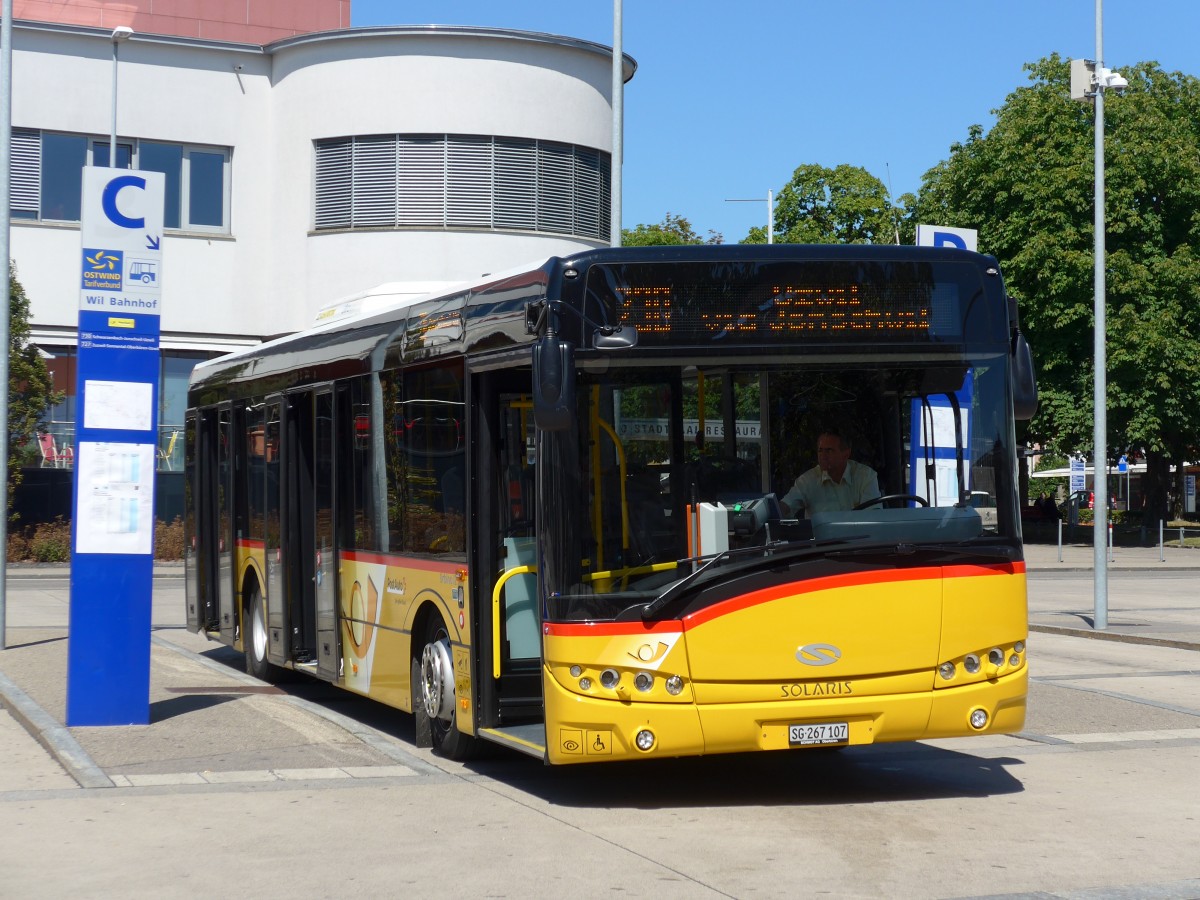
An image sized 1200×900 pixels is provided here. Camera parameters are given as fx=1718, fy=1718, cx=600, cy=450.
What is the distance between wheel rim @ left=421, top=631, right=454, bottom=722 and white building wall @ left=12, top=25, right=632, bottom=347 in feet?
82.9

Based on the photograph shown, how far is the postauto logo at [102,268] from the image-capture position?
11859 mm

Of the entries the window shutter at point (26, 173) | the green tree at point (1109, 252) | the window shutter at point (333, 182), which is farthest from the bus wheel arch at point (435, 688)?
the green tree at point (1109, 252)

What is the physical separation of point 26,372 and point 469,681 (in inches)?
1075

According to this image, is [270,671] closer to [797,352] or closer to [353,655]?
[353,655]

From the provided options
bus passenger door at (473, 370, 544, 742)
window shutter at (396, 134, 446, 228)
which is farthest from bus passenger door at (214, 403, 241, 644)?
window shutter at (396, 134, 446, 228)

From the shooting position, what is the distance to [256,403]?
14.7m

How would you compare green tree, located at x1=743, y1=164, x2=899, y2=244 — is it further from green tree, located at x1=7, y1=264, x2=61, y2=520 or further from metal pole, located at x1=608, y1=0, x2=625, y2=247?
metal pole, located at x1=608, y1=0, x2=625, y2=247

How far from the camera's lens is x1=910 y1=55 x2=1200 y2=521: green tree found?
45.7 m

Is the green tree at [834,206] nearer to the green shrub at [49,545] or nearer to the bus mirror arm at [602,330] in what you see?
the green shrub at [49,545]

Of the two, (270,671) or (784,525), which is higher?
(784,525)

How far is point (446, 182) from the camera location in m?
36.3

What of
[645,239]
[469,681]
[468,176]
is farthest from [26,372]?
[645,239]

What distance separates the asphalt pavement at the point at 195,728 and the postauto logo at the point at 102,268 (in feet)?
10.0

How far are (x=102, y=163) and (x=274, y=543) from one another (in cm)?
2538
